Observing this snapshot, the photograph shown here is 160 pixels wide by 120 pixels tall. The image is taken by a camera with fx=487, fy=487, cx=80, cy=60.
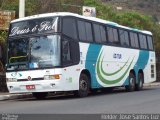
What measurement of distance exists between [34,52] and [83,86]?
274 centimetres

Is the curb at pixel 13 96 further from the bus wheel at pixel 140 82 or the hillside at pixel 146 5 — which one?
the hillside at pixel 146 5

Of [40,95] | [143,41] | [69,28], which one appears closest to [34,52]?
[69,28]

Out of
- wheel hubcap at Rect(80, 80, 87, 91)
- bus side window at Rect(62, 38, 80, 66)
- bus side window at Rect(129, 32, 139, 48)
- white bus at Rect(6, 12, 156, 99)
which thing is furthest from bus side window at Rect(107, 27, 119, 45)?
bus side window at Rect(62, 38, 80, 66)

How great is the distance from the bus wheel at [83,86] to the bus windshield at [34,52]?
1929mm

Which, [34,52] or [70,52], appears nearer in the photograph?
[34,52]

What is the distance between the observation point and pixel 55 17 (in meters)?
19.6

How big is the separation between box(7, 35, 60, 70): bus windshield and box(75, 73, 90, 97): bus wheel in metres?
1.93

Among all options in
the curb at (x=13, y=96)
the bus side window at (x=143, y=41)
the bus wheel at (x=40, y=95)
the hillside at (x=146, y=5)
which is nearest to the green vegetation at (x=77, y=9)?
the curb at (x=13, y=96)

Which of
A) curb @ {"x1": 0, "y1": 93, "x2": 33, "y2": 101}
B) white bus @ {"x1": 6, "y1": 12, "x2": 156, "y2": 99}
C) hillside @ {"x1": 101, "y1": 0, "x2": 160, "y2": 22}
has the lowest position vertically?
curb @ {"x1": 0, "y1": 93, "x2": 33, "y2": 101}

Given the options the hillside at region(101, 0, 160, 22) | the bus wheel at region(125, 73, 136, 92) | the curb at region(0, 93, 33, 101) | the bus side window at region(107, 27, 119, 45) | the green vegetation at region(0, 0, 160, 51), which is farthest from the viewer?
the hillside at region(101, 0, 160, 22)

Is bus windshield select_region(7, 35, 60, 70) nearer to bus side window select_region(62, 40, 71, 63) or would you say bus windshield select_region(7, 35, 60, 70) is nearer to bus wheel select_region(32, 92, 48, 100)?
bus side window select_region(62, 40, 71, 63)

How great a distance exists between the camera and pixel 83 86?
67.8ft

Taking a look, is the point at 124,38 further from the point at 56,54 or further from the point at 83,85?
the point at 56,54

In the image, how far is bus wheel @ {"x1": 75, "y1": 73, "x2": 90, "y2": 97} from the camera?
20.4 metres
